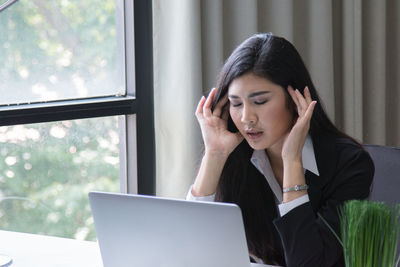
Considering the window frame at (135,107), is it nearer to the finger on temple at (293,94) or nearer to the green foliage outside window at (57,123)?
the green foliage outside window at (57,123)

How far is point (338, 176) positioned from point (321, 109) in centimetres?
19

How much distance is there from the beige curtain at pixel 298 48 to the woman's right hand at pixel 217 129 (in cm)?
32

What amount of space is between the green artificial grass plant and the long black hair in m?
0.71

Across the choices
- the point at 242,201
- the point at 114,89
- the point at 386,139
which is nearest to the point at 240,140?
the point at 242,201

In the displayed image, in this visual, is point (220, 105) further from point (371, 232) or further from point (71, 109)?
point (371, 232)

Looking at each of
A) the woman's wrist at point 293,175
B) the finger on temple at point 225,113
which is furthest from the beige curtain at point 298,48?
the woman's wrist at point 293,175

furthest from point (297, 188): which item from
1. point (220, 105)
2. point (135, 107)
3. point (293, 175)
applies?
point (135, 107)

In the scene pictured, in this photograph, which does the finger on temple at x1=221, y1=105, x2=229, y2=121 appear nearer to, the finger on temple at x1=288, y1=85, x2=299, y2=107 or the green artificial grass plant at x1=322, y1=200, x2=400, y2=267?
the finger on temple at x1=288, y1=85, x2=299, y2=107

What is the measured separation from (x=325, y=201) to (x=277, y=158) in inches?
7.8

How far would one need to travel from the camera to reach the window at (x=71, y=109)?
2064 mm

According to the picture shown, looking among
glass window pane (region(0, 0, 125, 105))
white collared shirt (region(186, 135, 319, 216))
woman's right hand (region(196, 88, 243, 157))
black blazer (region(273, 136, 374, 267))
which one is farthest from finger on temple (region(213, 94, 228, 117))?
glass window pane (region(0, 0, 125, 105))

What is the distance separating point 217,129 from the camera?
186 centimetres

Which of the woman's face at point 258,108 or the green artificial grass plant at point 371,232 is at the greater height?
the woman's face at point 258,108

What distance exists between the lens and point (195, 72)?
2174 mm
